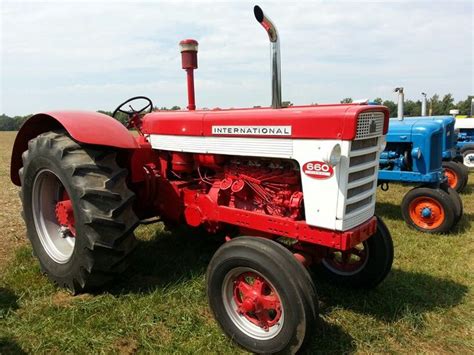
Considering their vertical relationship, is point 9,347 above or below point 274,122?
below

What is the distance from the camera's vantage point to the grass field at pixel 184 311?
268cm

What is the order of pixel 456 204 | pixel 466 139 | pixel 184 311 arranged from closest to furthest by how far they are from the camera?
pixel 184 311, pixel 456 204, pixel 466 139

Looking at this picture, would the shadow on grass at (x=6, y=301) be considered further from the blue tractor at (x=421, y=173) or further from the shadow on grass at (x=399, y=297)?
the blue tractor at (x=421, y=173)

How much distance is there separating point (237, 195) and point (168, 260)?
1227mm

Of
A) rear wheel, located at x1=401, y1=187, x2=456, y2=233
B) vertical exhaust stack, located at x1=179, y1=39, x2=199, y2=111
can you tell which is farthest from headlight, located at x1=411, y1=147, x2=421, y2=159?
vertical exhaust stack, located at x1=179, y1=39, x2=199, y2=111

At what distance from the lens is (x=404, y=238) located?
489 cm

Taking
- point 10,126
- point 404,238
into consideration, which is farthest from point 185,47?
point 10,126

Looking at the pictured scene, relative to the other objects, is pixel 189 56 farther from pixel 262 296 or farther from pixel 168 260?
pixel 262 296

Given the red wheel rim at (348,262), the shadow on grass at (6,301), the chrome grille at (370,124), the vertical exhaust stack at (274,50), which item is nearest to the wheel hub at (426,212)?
the red wheel rim at (348,262)

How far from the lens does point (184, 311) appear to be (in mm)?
3031

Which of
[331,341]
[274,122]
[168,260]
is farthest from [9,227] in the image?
[331,341]

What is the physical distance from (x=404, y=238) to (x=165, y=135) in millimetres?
3066

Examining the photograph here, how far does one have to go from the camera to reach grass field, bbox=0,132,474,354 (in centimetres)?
268

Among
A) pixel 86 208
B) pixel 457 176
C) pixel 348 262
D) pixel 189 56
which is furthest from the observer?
pixel 457 176
